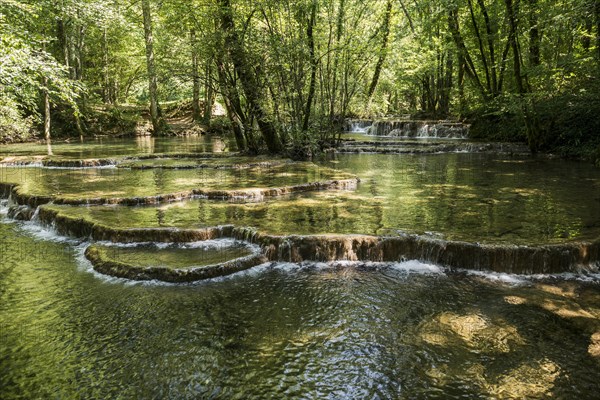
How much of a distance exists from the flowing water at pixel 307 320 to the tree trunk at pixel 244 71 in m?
6.02

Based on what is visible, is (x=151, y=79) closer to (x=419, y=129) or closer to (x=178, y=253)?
(x=419, y=129)

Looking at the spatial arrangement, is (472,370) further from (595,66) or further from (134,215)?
(595,66)

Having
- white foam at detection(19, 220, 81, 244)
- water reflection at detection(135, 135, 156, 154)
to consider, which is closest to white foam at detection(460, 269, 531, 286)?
white foam at detection(19, 220, 81, 244)

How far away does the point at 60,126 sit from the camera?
27.0 m

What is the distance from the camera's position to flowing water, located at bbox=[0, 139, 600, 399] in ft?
12.3

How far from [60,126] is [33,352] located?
1039 inches

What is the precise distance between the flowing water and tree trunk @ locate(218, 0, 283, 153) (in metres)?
6.02

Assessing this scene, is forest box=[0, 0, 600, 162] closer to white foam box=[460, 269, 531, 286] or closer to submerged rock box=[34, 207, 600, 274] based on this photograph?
submerged rock box=[34, 207, 600, 274]

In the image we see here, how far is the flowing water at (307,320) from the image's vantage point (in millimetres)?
3740

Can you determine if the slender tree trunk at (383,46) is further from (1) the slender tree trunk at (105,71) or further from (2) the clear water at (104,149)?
(1) the slender tree trunk at (105,71)


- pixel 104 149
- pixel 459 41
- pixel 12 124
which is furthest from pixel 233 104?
pixel 459 41

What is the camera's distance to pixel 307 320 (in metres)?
4.83

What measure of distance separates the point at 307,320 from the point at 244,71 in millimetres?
9723

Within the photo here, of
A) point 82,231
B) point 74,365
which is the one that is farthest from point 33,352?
point 82,231
